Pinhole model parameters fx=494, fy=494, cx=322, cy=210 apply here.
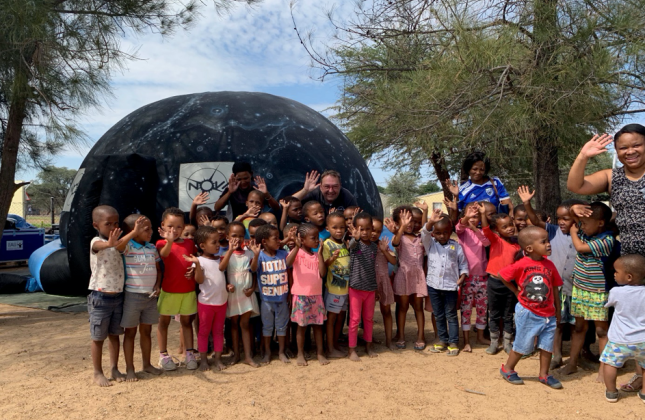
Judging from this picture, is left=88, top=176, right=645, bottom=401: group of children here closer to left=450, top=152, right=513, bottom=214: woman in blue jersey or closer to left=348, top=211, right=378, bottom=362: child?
left=348, top=211, right=378, bottom=362: child

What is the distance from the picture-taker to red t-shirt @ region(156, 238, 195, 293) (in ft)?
13.8

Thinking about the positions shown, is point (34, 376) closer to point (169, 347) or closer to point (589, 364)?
point (169, 347)

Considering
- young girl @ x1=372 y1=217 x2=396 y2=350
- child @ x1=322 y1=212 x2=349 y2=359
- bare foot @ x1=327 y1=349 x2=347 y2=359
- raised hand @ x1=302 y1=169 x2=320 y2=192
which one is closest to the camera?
child @ x1=322 y1=212 x2=349 y2=359

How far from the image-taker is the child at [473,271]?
4914mm

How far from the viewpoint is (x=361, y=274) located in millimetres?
4574

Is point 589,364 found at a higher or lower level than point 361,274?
lower

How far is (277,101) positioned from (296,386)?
404 centimetres

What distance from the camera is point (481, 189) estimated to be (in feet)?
17.6

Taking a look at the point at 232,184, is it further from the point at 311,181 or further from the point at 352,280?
the point at 352,280

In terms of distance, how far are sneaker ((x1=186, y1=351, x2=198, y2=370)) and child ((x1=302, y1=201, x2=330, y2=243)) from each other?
1576mm

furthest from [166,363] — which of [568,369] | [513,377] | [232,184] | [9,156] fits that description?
[9,156]

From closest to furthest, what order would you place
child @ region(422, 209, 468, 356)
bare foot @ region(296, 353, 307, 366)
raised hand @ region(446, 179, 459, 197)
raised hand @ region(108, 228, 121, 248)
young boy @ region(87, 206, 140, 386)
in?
raised hand @ region(108, 228, 121, 248)
young boy @ region(87, 206, 140, 386)
bare foot @ region(296, 353, 307, 366)
child @ region(422, 209, 468, 356)
raised hand @ region(446, 179, 459, 197)

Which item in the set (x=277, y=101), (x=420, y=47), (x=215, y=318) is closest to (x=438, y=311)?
(x=215, y=318)

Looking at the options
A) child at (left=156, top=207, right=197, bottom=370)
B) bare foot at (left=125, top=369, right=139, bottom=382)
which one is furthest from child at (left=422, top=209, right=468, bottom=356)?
bare foot at (left=125, top=369, right=139, bottom=382)
